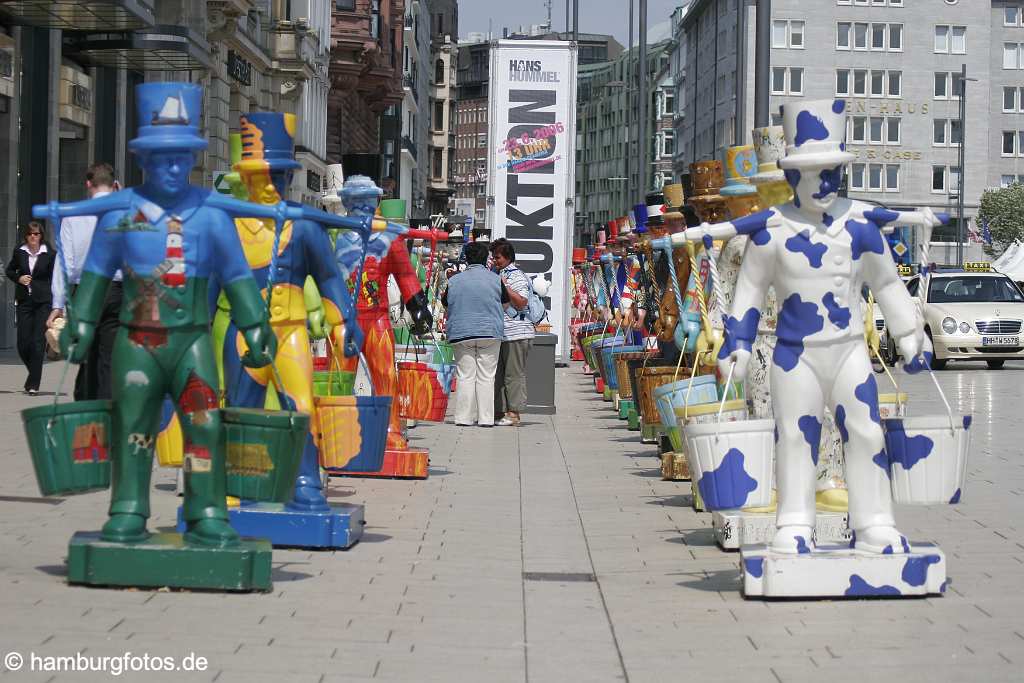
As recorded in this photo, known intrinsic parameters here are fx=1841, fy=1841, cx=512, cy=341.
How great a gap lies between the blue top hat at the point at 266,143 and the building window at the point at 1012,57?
366 ft

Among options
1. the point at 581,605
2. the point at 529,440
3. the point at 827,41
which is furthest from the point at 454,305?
the point at 827,41

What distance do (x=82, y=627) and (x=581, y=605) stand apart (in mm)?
2123

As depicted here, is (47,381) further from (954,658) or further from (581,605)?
(954,658)

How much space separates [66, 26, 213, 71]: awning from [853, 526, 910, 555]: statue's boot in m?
21.9

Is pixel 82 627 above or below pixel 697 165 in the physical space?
below

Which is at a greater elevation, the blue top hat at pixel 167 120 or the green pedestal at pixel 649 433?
the blue top hat at pixel 167 120

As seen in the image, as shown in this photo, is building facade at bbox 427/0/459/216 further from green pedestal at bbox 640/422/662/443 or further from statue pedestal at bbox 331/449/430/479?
statue pedestal at bbox 331/449/430/479

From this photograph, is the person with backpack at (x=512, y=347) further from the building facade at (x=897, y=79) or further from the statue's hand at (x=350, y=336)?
the building facade at (x=897, y=79)

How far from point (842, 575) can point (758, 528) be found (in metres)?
1.59

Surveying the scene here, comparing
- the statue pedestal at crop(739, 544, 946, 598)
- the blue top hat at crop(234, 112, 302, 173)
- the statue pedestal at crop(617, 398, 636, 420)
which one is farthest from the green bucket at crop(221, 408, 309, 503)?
the statue pedestal at crop(617, 398, 636, 420)

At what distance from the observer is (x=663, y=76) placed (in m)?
171

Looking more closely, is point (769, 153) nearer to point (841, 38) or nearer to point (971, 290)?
point (971, 290)

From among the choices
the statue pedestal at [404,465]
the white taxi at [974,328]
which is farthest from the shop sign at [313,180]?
the statue pedestal at [404,465]

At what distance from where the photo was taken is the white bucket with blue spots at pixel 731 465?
7.62 m
